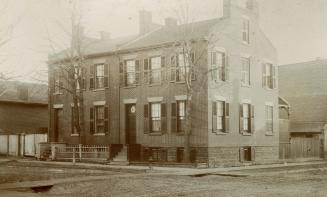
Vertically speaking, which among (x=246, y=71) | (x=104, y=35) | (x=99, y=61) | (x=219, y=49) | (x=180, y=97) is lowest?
(x=180, y=97)

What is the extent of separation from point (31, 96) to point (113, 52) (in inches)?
569

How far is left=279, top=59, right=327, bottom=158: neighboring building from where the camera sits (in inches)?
1419

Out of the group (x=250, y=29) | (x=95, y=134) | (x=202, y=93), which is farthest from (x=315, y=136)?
(x=95, y=134)

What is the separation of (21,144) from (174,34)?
12.4 meters

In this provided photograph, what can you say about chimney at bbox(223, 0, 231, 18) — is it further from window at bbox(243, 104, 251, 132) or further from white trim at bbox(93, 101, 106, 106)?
white trim at bbox(93, 101, 106, 106)

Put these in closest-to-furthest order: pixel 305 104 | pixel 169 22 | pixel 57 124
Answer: pixel 169 22 → pixel 57 124 → pixel 305 104

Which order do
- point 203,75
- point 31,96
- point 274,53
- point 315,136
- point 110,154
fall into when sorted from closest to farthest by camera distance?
point 203,75 < point 110,154 < point 274,53 < point 315,136 < point 31,96

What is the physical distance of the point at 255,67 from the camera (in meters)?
32.6

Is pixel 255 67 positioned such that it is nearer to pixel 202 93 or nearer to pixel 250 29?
pixel 250 29

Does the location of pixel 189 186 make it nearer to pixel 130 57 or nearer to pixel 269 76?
pixel 130 57

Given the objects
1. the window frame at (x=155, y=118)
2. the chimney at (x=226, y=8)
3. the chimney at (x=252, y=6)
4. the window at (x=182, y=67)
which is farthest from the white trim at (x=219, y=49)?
the chimney at (x=252, y=6)

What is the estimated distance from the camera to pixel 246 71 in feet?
105

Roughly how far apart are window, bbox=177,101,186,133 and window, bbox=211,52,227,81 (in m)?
2.27

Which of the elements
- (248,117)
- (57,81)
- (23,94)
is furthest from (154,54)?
(23,94)
